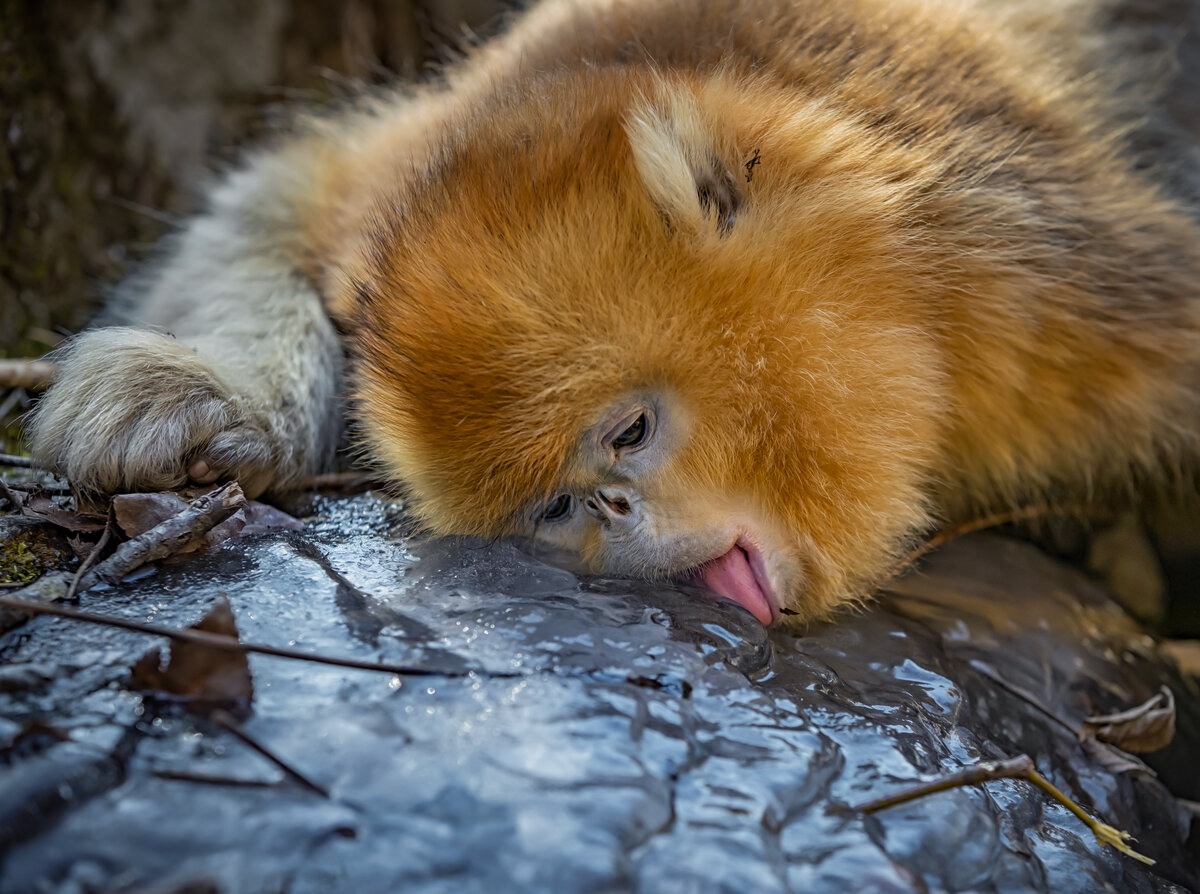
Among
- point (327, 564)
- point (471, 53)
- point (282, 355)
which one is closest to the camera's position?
point (327, 564)

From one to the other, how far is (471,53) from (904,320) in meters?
1.92

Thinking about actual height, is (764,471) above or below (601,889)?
above

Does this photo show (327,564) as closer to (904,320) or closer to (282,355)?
(282,355)

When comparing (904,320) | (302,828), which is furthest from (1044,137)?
(302,828)

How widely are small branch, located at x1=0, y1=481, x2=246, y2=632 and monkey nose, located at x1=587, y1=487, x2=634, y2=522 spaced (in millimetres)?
741

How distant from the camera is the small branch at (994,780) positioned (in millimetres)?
1485

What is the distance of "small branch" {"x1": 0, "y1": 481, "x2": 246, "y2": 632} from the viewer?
1760 millimetres

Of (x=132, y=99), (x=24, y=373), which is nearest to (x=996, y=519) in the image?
(x=24, y=373)

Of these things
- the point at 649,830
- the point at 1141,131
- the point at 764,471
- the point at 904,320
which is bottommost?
the point at 649,830

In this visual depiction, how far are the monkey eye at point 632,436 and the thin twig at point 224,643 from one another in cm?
62

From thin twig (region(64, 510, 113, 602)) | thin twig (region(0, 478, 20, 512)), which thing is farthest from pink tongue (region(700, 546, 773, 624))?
thin twig (region(0, 478, 20, 512))

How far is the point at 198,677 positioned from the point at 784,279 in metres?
1.30

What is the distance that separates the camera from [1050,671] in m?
2.39

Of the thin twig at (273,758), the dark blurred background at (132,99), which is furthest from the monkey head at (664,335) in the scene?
the dark blurred background at (132,99)
